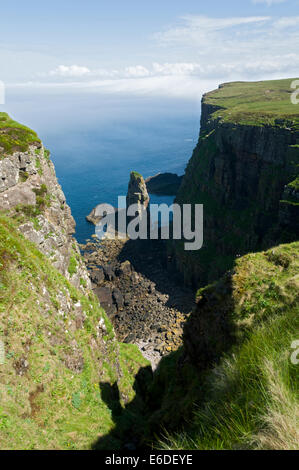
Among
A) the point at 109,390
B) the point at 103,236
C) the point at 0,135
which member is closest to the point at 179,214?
the point at 103,236

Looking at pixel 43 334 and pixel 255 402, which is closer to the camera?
pixel 255 402

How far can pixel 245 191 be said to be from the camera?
7931 centimetres

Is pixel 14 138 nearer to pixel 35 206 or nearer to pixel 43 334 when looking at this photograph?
pixel 35 206

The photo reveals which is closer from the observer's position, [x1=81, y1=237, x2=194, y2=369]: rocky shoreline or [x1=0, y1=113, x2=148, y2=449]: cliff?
[x1=0, y1=113, x2=148, y2=449]: cliff

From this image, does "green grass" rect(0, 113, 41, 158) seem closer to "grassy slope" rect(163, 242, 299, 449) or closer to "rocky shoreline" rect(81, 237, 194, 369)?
"grassy slope" rect(163, 242, 299, 449)

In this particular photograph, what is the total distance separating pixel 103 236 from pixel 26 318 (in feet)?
310

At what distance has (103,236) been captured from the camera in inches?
4301

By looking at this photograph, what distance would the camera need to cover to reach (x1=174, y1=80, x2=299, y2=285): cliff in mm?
64125

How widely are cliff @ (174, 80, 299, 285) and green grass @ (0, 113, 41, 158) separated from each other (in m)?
48.6

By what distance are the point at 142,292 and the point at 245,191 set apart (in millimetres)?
42560

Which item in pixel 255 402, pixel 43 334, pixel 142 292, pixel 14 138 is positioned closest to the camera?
pixel 255 402

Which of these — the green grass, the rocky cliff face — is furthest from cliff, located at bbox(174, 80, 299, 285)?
the green grass

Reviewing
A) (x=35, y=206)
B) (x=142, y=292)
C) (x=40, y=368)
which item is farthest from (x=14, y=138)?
(x=142, y=292)
